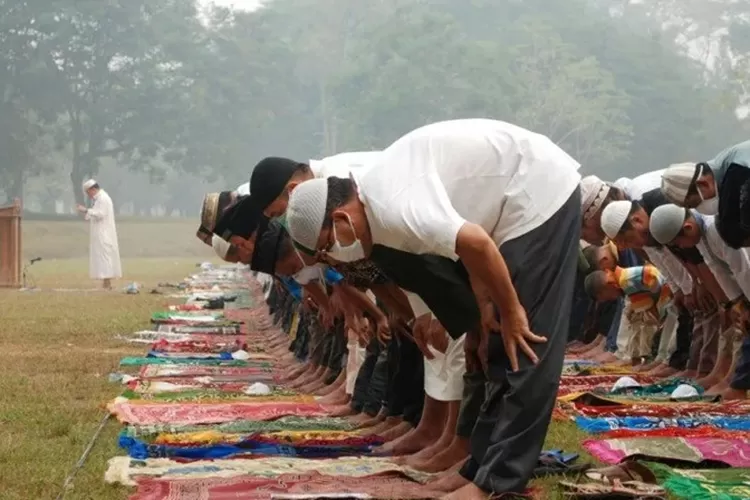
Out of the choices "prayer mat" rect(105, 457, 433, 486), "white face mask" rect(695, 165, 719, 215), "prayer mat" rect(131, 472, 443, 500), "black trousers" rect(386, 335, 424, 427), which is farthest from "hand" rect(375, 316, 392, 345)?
"white face mask" rect(695, 165, 719, 215)

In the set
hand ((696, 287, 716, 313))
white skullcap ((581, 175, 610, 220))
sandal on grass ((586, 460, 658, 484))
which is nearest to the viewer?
sandal on grass ((586, 460, 658, 484))

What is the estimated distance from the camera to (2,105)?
149 feet

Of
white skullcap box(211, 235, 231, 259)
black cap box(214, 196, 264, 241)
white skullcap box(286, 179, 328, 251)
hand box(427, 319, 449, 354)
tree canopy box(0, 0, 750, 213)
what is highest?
tree canopy box(0, 0, 750, 213)

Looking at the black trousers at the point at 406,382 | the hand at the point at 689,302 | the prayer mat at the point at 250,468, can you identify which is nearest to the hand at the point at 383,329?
the black trousers at the point at 406,382

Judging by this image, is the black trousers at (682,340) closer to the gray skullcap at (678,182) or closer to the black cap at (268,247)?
the gray skullcap at (678,182)

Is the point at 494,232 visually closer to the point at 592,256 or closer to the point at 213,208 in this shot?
the point at 213,208

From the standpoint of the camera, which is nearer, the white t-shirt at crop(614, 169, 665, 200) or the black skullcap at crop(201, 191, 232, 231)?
the black skullcap at crop(201, 191, 232, 231)

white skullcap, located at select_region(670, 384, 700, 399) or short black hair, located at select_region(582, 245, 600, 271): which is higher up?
short black hair, located at select_region(582, 245, 600, 271)

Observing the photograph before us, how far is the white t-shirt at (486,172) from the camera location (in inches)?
168

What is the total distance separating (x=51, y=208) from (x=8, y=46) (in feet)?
101

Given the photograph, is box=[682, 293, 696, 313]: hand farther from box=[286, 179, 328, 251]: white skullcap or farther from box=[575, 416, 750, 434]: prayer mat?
box=[286, 179, 328, 251]: white skullcap

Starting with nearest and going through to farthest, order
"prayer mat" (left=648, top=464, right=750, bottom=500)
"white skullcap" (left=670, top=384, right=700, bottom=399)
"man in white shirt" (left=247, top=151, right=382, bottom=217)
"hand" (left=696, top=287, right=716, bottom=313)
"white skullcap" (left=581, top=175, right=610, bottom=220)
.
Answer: "prayer mat" (left=648, top=464, right=750, bottom=500) < "man in white shirt" (left=247, top=151, right=382, bottom=217) < "white skullcap" (left=670, top=384, right=700, bottom=399) < "hand" (left=696, top=287, right=716, bottom=313) < "white skullcap" (left=581, top=175, right=610, bottom=220)

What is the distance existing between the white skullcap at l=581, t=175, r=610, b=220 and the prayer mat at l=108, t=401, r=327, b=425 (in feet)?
8.08

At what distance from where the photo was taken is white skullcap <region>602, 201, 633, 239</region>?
775 cm
